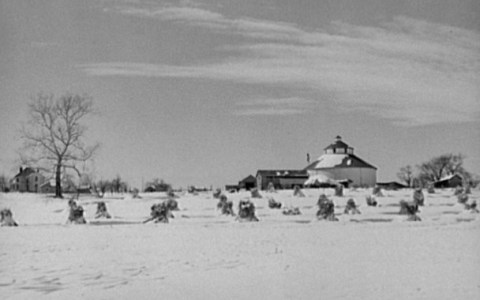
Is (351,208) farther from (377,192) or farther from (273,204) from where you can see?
(273,204)

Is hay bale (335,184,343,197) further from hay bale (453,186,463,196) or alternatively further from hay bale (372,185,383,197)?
hay bale (453,186,463,196)

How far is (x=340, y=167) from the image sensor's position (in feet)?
39.0

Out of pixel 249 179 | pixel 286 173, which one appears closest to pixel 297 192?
pixel 286 173

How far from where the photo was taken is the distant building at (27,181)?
787cm

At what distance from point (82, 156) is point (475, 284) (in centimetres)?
471

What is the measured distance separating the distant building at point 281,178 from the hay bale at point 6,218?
351 centimetres

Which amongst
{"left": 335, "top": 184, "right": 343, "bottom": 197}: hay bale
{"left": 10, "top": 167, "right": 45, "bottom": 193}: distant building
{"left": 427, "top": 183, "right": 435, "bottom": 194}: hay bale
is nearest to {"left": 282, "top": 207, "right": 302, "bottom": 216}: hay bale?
{"left": 335, "top": 184, "right": 343, "bottom": 197}: hay bale

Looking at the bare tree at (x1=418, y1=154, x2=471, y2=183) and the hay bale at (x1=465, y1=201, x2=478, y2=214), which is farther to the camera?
the hay bale at (x1=465, y1=201, x2=478, y2=214)

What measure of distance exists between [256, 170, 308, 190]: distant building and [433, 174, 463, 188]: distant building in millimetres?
2061

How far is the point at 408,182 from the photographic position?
9.08m

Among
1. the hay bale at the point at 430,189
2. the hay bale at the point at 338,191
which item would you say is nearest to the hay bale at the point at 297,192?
the hay bale at the point at 338,191

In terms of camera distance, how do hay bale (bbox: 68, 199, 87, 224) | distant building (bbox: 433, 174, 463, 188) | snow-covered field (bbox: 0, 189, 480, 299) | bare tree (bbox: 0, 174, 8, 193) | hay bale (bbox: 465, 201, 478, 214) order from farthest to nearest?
hay bale (bbox: 465, 201, 478, 214), hay bale (bbox: 68, 199, 87, 224), distant building (bbox: 433, 174, 463, 188), bare tree (bbox: 0, 174, 8, 193), snow-covered field (bbox: 0, 189, 480, 299)

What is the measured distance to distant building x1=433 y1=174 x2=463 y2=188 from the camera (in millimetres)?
8781

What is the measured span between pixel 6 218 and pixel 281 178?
175 inches
